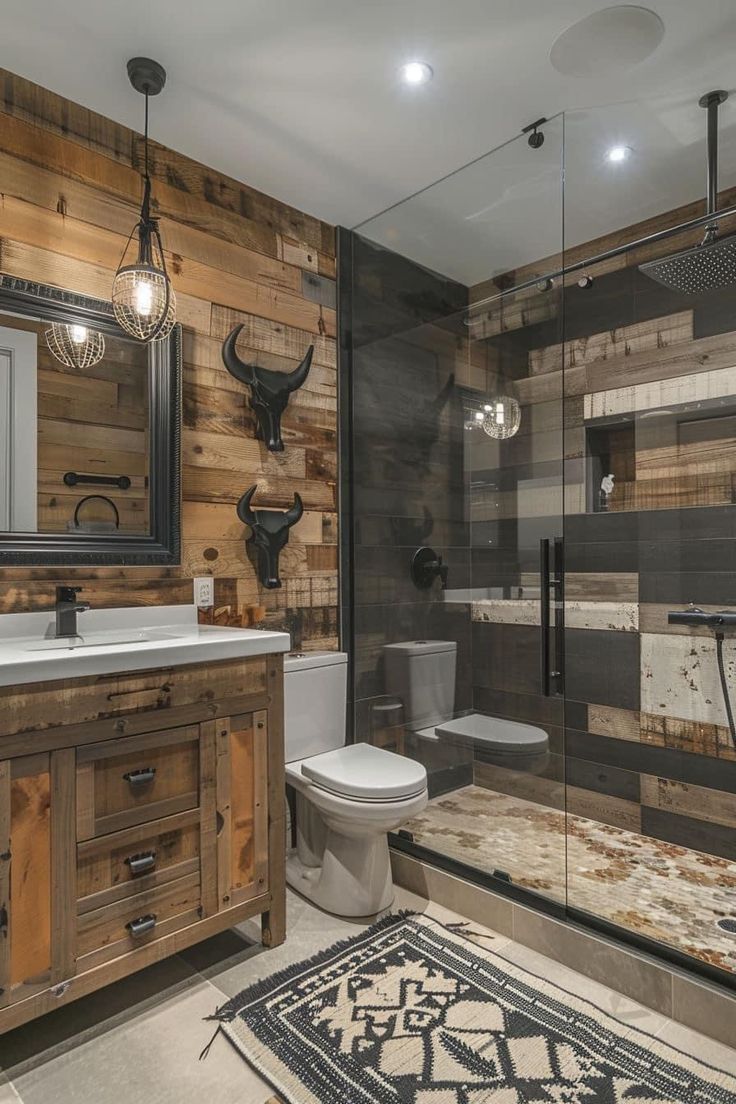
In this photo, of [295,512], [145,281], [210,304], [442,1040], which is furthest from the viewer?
[295,512]

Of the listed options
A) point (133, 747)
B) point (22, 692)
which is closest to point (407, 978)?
point (133, 747)

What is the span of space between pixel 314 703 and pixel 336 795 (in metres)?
0.41

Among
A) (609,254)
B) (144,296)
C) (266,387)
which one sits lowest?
(266,387)

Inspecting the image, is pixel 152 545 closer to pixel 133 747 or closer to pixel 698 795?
pixel 133 747

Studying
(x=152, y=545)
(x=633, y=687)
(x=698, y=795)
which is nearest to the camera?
(x=152, y=545)

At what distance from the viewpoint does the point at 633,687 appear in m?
2.84

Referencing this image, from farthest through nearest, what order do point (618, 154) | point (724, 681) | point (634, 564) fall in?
point (634, 564) → point (724, 681) → point (618, 154)

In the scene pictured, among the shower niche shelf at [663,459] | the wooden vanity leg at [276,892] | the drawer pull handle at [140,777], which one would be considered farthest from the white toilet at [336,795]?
the shower niche shelf at [663,459]

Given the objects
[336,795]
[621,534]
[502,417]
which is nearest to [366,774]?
[336,795]

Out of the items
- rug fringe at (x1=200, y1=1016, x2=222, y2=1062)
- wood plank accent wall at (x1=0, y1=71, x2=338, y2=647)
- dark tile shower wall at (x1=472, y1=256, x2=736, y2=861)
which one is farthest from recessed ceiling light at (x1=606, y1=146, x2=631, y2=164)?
rug fringe at (x1=200, y1=1016, x2=222, y2=1062)

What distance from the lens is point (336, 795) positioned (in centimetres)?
219

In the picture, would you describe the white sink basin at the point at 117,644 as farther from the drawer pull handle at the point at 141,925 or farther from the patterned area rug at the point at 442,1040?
the patterned area rug at the point at 442,1040

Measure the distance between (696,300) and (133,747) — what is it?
2.58 m

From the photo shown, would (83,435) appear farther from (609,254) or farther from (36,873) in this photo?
(609,254)
